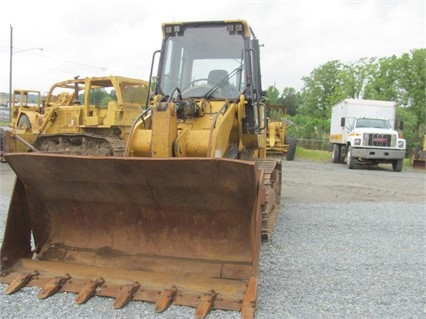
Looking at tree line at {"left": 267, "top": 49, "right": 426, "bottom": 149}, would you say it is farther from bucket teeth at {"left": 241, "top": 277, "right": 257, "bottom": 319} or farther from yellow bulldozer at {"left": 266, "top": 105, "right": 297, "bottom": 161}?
bucket teeth at {"left": 241, "top": 277, "right": 257, "bottom": 319}

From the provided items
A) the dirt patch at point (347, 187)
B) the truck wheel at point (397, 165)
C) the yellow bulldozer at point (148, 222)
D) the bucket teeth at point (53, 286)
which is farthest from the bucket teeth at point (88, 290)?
the truck wheel at point (397, 165)

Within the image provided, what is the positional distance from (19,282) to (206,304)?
171cm

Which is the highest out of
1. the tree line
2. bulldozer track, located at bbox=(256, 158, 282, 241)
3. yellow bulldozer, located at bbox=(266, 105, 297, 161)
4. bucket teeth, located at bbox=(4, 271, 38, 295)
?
the tree line

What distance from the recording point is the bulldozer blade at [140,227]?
389 cm

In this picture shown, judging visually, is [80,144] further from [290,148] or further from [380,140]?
[290,148]

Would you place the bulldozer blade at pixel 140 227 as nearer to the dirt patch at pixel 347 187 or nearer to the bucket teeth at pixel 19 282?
the bucket teeth at pixel 19 282

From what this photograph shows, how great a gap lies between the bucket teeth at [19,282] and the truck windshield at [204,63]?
2864 millimetres

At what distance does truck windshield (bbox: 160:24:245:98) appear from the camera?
5816mm

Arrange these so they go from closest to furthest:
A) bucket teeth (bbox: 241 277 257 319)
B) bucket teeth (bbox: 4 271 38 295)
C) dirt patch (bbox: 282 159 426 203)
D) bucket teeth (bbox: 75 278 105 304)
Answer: bucket teeth (bbox: 241 277 257 319) → bucket teeth (bbox: 75 278 105 304) → bucket teeth (bbox: 4 271 38 295) → dirt patch (bbox: 282 159 426 203)

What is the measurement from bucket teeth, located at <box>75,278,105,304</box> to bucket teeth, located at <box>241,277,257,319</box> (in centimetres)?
128

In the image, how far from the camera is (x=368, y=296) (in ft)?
13.4

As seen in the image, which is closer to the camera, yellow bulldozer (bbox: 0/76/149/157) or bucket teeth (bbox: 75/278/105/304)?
bucket teeth (bbox: 75/278/105/304)

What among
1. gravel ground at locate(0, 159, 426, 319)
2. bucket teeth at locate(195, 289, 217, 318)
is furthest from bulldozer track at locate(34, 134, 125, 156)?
bucket teeth at locate(195, 289, 217, 318)

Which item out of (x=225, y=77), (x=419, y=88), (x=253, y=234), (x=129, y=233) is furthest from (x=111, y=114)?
(x=419, y=88)
